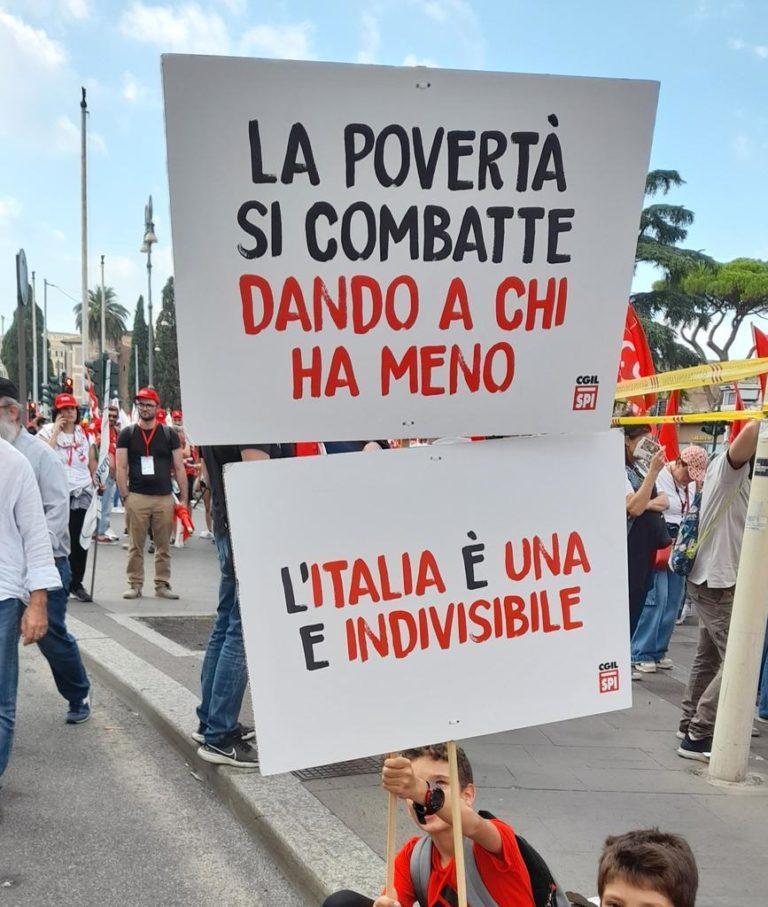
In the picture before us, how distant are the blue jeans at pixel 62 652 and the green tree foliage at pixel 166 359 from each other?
6096 centimetres

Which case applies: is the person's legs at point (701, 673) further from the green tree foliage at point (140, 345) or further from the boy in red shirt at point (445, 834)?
the green tree foliage at point (140, 345)

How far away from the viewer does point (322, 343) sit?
87.1 inches

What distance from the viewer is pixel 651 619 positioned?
23.5 ft

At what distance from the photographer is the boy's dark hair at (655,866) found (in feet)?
7.23

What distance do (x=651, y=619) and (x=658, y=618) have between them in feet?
0.20

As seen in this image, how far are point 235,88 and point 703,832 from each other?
3364mm

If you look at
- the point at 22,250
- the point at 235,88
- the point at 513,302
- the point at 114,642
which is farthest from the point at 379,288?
the point at 22,250

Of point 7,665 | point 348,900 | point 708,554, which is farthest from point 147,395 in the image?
point 348,900

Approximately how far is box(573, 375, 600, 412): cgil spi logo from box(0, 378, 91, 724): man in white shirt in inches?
120

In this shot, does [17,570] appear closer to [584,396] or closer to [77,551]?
[584,396]

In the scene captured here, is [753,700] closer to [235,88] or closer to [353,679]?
[353,679]

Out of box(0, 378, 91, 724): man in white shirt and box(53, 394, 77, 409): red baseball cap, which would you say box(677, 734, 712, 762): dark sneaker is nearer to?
box(0, 378, 91, 724): man in white shirt

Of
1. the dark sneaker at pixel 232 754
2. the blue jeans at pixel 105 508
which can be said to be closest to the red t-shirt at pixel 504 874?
the dark sneaker at pixel 232 754

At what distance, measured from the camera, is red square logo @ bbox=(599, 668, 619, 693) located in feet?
8.00
